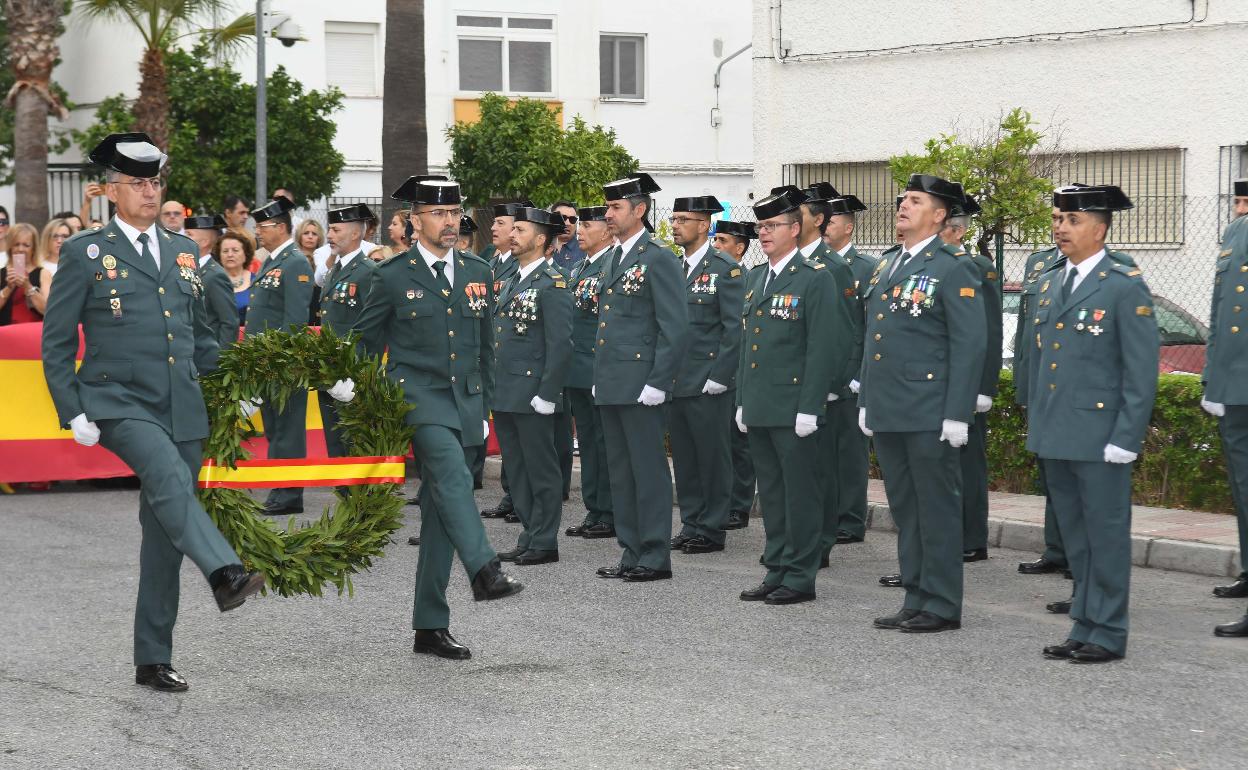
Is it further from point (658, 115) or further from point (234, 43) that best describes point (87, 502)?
point (658, 115)

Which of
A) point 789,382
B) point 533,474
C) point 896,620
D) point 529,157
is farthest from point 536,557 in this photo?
point 529,157

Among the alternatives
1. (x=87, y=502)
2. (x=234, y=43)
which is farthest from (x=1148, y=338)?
(x=234, y=43)

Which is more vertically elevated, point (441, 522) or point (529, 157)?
point (529, 157)

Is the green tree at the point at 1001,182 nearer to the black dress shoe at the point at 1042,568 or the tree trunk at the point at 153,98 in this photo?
the black dress shoe at the point at 1042,568

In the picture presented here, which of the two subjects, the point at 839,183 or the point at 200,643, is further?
the point at 839,183

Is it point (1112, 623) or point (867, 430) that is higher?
point (867, 430)

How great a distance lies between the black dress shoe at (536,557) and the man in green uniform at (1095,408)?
140 inches

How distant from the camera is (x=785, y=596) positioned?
8.71 m

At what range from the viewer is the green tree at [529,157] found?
2964 cm

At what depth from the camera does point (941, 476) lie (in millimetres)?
8078

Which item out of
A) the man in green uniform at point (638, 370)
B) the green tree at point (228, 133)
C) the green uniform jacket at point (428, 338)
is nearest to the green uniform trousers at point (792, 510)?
the man in green uniform at point (638, 370)

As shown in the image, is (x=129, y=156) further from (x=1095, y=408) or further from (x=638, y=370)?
(x=1095, y=408)

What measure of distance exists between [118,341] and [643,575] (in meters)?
3.59

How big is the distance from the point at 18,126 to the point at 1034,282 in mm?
18373
